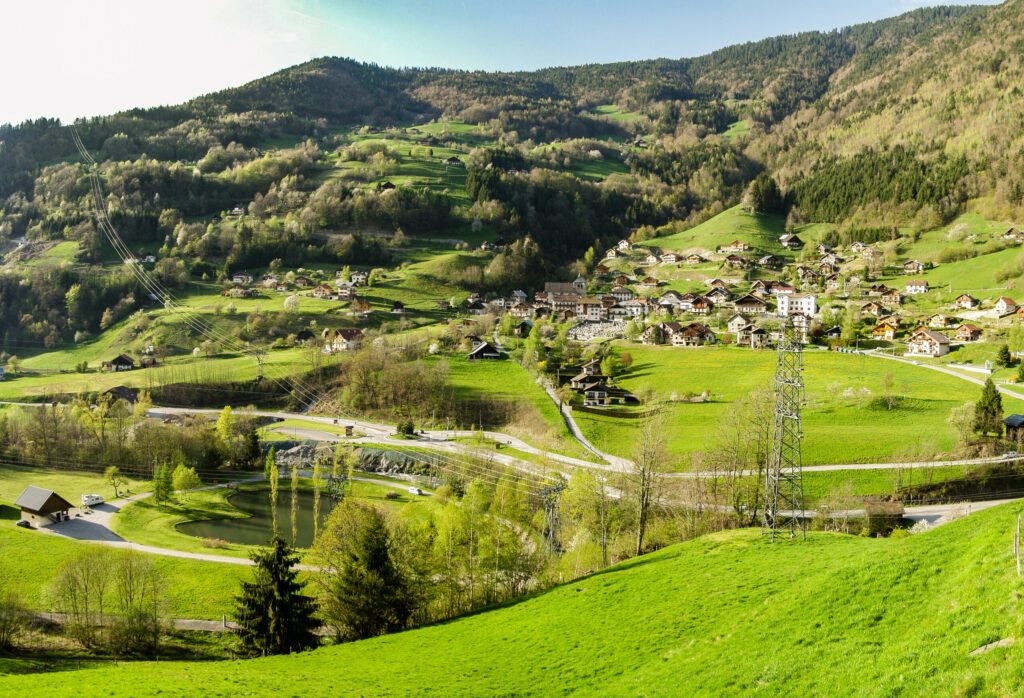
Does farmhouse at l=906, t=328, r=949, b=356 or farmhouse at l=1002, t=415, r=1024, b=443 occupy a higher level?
farmhouse at l=906, t=328, r=949, b=356

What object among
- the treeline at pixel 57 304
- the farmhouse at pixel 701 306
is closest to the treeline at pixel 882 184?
the farmhouse at pixel 701 306

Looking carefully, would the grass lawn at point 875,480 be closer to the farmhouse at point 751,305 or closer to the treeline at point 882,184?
the farmhouse at point 751,305

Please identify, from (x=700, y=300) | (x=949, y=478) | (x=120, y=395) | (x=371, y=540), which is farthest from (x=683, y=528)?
(x=700, y=300)

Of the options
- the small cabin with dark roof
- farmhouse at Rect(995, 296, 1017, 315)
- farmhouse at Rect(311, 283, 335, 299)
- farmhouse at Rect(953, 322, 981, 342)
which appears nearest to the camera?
farmhouse at Rect(953, 322, 981, 342)

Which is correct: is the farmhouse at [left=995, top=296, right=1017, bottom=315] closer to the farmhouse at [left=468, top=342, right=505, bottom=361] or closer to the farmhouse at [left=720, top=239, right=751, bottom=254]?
the farmhouse at [left=720, top=239, right=751, bottom=254]

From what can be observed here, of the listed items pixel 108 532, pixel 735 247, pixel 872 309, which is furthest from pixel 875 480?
pixel 735 247

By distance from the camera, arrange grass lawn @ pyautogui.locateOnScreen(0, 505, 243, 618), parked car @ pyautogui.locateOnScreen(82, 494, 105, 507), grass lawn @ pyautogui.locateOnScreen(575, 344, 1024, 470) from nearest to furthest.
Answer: grass lawn @ pyautogui.locateOnScreen(0, 505, 243, 618) → grass lawn @ pyautogui.locateOnScreen(575, 344, 1024, 470) → parked car @ pyautogui.locateOnScreen(82, 494, 105, 507)

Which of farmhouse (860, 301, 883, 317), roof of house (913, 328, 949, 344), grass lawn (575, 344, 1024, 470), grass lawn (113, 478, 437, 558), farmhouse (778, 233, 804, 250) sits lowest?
grass lawn (113, 478, 437, 558)

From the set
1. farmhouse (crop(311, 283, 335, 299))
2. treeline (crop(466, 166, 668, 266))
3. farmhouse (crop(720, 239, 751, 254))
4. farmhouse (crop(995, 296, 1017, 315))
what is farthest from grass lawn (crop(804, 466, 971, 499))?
treeline (crop(466, 166, 668, 266))
